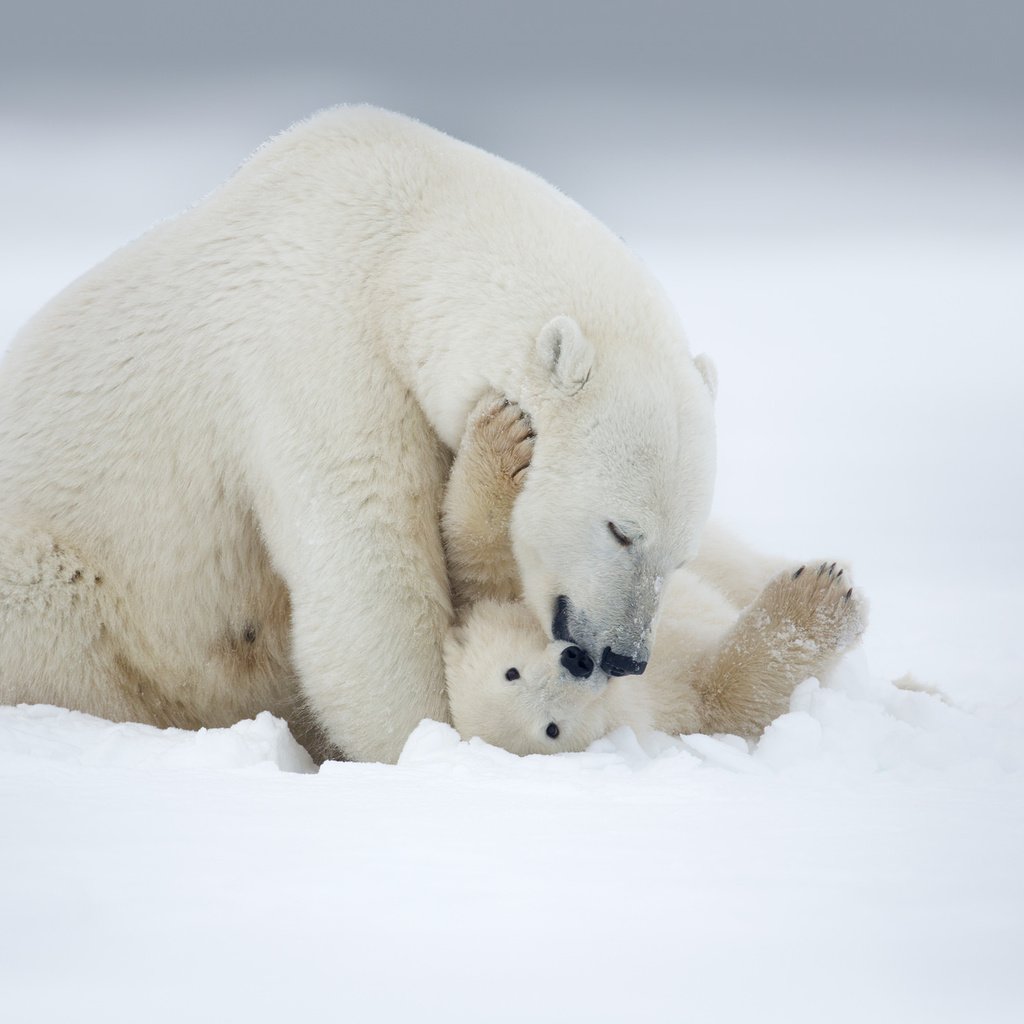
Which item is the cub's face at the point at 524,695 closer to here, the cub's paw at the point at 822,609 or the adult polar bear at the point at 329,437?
the adult polar bear at the point at 329,437

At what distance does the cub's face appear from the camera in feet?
10.2

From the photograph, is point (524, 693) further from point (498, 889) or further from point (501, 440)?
point (498, 889)

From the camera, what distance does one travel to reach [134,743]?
3.04 metres

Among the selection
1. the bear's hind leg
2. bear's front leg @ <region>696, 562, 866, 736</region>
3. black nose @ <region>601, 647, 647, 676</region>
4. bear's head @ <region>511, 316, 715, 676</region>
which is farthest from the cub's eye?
the bear's hind leg

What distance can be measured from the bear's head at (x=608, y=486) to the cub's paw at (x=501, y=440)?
28 mm

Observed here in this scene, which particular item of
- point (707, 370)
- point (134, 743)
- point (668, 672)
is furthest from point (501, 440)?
point (134, 743)

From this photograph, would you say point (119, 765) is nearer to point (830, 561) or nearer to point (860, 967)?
point (860, 967)

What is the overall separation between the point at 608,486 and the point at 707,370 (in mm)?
706

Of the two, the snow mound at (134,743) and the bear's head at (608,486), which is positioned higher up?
the bear's head at (608,486)

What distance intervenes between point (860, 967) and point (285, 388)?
2231 millimetres

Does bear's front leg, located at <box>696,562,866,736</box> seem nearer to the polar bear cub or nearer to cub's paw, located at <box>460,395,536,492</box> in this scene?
the polar bear cub

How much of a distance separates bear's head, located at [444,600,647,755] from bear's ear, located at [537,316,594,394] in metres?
0.67

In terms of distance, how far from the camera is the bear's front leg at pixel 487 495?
3.19m

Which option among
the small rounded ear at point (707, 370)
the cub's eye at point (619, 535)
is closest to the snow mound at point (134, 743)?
the cub's eye at point (619, 535)
